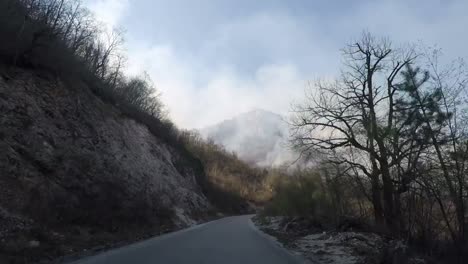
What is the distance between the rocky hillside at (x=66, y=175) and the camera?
1483 cm

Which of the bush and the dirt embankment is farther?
the bush

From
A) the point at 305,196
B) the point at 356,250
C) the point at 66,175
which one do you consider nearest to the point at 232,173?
the point at 305,196

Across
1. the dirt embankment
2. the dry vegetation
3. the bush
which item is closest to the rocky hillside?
the dirt embankment

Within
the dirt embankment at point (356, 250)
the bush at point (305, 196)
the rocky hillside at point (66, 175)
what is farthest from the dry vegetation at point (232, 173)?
the dirt embankment at point (356, 250)

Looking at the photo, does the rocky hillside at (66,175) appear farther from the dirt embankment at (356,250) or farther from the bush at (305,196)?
the bush at (305,196)

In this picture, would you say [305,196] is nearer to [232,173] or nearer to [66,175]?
[66,175]

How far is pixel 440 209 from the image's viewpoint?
16.5 metres

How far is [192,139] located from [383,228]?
3724 inches

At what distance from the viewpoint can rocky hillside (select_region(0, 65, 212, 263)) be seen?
14828 mm

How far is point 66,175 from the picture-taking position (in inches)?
827

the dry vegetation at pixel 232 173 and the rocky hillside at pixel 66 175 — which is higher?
the dry vegetation at pixel 232 173

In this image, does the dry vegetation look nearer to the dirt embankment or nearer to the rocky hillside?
the rocky hillside

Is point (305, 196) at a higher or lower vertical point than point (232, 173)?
lower

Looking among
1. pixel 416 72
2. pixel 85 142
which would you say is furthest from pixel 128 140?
pixel 416 72
